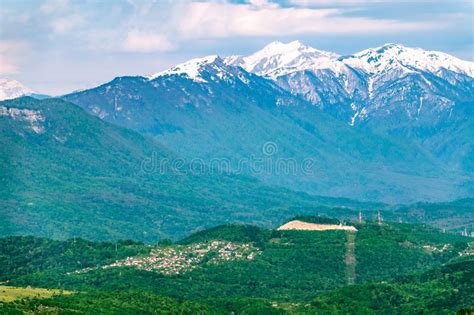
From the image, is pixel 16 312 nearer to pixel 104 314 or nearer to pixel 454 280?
pixel 104 314

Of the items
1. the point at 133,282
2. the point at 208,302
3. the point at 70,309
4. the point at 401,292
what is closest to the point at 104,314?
the point at 70,309

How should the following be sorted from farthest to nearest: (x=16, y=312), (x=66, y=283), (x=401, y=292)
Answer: (x=66, y=283), (x=401, y=292), (x=16, y=312)

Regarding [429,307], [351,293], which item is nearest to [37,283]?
[351,293]

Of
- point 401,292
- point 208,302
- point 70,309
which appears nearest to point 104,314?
point 70,309

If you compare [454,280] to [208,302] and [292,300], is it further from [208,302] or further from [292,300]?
[208,302]

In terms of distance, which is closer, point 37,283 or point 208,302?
point 208,302

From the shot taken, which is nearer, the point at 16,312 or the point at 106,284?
the point at 16,312

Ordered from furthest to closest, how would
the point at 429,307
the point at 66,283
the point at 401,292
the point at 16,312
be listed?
1. the point at 66,283
2. the point at 401,292
3. the point at 429,307
4. the point at 16,312

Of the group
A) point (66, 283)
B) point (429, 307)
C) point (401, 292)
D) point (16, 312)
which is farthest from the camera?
point (66, 283)
